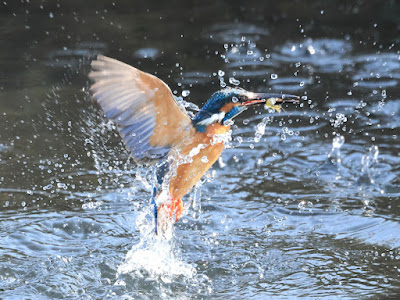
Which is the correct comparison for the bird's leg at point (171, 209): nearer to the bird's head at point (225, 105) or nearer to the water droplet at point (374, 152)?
the bird's head at point (225, 105)

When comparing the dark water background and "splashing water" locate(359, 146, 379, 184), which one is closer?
the dark water background

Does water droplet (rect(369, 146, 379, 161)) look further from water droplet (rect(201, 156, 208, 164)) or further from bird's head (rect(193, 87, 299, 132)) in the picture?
water droplet (rect(201, 156, 208, 164))

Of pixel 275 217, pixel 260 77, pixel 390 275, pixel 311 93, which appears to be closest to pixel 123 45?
pixel 260 77

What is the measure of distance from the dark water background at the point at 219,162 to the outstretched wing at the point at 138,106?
1.94 ft

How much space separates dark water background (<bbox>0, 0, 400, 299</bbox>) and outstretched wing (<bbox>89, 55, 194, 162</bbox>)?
0.59 meters

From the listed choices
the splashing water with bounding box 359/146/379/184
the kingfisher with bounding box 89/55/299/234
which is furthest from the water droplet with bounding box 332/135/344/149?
the kingfisher with bounding box 89/55/299/234

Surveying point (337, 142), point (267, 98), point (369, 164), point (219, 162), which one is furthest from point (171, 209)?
point (337, 142)

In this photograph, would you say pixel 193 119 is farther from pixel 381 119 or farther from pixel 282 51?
pixel 282 51

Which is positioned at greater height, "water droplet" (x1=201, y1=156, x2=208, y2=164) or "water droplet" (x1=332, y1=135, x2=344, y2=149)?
"water droplet" (x1=332, y1=135, x2=344, y2=149)

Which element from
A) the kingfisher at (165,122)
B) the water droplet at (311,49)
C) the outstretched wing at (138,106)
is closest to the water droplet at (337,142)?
the kingfisher at (165,122)

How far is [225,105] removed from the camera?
11.8ft

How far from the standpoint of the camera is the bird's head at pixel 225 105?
3543 millimetres

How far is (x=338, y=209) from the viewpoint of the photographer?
438 cm

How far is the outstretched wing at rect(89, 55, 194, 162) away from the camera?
342cm
